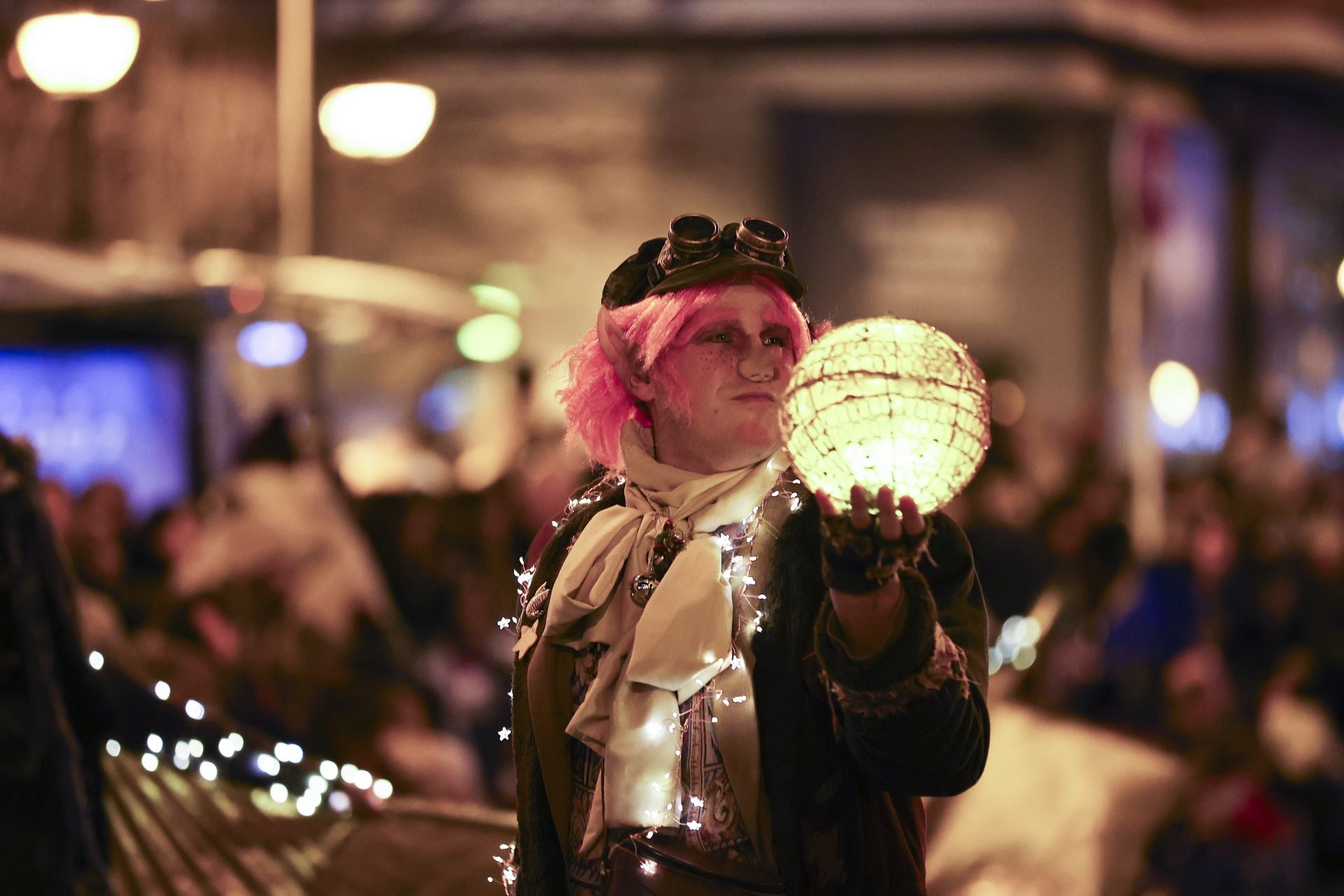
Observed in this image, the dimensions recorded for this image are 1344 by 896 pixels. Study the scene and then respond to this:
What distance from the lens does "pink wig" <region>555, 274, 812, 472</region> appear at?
7.34 feet

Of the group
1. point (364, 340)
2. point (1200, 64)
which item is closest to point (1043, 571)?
point (364, 340)

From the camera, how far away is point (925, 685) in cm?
186

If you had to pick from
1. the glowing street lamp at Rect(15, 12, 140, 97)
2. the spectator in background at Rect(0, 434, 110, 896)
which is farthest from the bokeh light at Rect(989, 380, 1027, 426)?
the spectator in background at Rect(0, 434, 110, 896)

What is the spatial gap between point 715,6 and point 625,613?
49.4ft

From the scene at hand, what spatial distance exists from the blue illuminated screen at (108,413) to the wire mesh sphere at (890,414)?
8.20 meters

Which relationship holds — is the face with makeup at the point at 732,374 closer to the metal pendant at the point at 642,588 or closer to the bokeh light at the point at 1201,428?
the metal pendant at the point at 642,588

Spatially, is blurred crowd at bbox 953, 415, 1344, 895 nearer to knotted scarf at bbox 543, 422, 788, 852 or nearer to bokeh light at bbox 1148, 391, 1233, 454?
knotted scarf at bbox 543, 422, 788, 852

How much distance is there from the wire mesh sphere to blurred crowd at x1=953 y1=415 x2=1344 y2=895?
3.60 metres

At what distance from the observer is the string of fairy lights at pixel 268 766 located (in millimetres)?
3521

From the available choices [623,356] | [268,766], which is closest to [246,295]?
[268,766]

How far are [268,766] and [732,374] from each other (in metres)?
1.82

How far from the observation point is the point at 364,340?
15.8 metres

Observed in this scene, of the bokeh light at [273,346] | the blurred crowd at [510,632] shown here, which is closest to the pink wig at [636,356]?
the blurred crowd at [510,632]

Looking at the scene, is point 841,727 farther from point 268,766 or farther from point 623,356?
point 268,766
